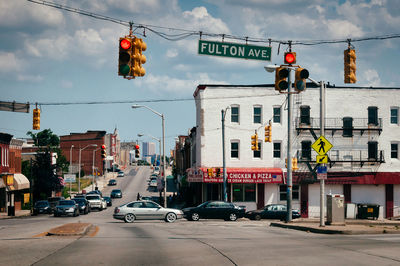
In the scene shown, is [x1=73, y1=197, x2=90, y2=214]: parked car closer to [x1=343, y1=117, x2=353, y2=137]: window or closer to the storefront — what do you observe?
the storefront

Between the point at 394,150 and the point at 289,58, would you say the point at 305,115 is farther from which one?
the point at 289,58

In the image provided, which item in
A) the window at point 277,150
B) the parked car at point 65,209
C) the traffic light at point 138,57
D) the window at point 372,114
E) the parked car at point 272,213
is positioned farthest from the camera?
the window at point 372,114

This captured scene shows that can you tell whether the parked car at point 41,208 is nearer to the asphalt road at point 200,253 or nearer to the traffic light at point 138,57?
the asphalt road at point 200,253

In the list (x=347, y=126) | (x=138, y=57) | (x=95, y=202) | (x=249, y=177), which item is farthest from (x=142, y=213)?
(x=95, y=202)

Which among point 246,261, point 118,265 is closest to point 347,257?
point 246,261

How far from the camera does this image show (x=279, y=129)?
50.8 meters

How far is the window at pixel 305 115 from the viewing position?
50.5m

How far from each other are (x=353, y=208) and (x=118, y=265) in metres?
35.9

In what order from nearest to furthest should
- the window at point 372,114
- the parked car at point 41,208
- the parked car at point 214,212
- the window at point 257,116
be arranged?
the parked car at point 214,212 < the window at point 257,116 < the window at point 372,114 < the parked car at point 41,208

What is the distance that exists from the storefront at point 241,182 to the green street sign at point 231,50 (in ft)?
96.3

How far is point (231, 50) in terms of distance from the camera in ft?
57.0

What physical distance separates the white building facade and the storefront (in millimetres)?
94

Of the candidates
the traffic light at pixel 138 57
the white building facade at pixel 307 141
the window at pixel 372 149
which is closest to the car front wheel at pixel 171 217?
the white building facade at pixel 307 141

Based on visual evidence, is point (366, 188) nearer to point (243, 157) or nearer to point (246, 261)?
point (243, 157)
